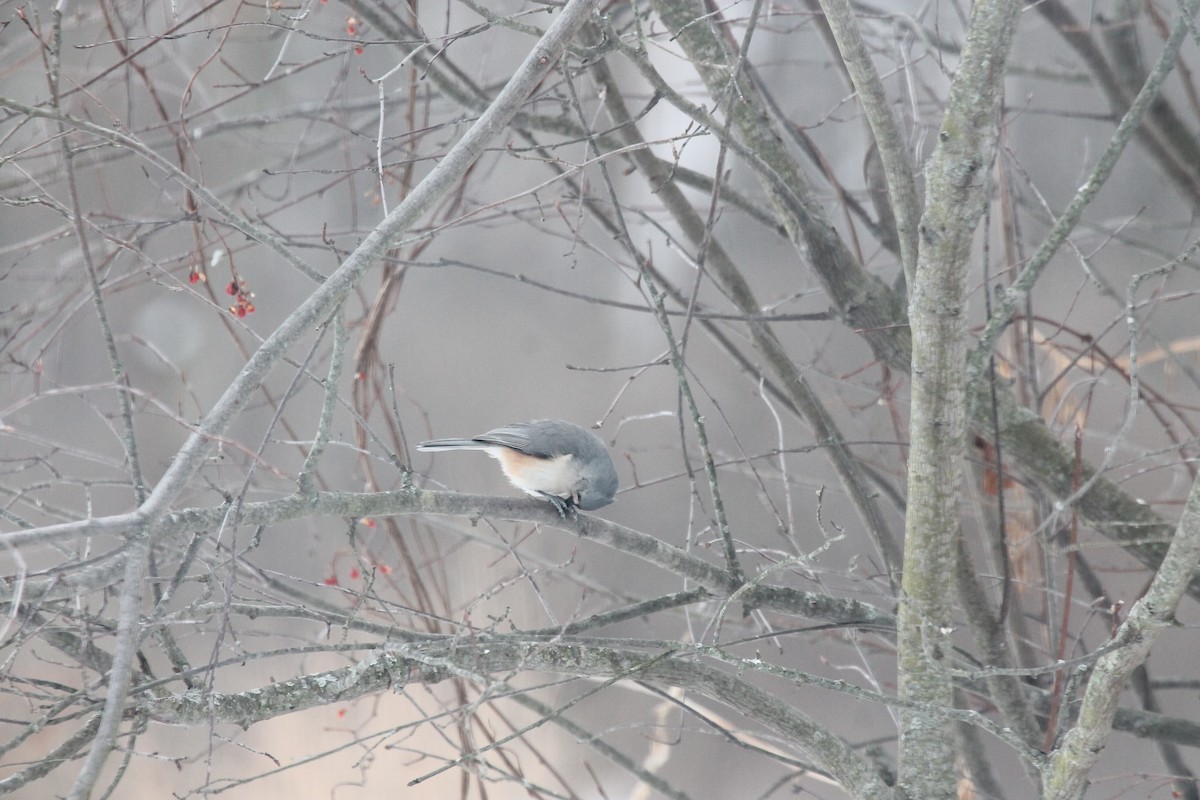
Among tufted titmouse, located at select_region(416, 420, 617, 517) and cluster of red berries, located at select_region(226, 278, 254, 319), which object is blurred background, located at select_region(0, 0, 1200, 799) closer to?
tufted titmouse, located at select_region(416, 420, 617, 517)

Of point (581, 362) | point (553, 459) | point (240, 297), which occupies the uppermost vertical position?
point (581, 362)

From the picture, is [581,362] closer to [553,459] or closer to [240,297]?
[553,459]

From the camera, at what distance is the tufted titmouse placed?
2.95 meters

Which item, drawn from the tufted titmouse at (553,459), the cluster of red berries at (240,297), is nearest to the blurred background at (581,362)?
the tufted titmouse at (553,459)

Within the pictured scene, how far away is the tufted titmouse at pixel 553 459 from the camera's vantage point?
9.69 feet

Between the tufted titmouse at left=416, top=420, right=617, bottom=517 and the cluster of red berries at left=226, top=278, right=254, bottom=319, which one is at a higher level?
→ the cluster of red berries at left=226, top=278, right=254, bottom=319

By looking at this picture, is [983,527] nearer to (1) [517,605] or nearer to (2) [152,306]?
(1) [517,605]

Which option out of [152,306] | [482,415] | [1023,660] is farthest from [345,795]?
[1023,660]

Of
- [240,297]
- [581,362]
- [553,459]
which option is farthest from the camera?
[581,362]

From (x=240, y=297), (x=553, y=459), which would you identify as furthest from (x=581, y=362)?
(x=240, y=297)

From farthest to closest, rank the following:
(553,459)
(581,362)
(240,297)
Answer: (581,362) → (553,459) → (240,297)

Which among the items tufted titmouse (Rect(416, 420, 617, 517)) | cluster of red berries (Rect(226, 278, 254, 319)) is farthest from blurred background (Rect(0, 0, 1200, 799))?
cluster of red berries (Rect(226, 278, 254, 319))

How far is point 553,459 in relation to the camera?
3074 mm

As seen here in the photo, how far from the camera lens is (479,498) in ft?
6.82
